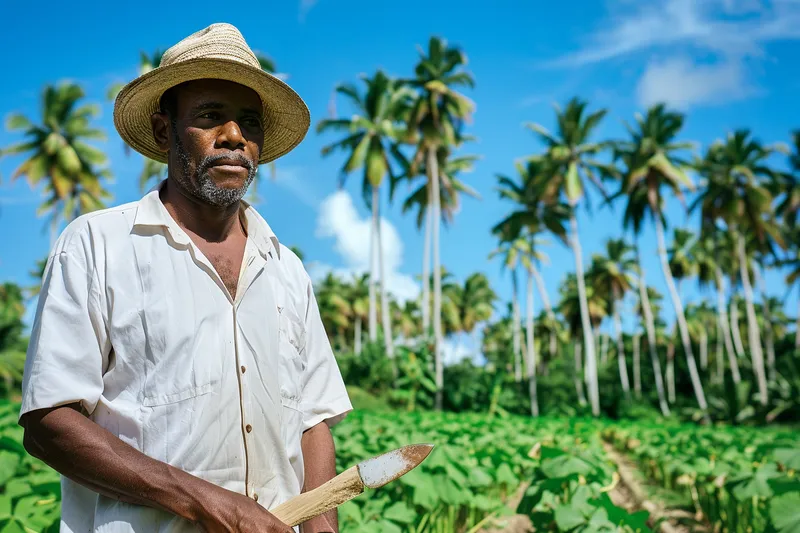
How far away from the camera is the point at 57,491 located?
319 centimetres

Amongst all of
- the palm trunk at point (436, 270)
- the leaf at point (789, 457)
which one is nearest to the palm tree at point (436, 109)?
the palm trunk at point (436, 270)

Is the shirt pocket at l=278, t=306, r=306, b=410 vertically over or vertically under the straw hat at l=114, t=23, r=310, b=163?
under

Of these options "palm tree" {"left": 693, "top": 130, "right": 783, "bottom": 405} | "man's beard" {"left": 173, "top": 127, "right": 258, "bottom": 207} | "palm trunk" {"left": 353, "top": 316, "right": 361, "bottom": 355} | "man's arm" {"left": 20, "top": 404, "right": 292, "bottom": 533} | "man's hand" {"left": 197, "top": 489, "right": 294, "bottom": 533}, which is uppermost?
"palm tree" {"left": 693, "top": 130, "right": 783, "bottom": 405}

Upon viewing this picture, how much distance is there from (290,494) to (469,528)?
392 centimetres

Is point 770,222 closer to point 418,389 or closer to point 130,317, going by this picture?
point 418,389

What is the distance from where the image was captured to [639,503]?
7.90 metres

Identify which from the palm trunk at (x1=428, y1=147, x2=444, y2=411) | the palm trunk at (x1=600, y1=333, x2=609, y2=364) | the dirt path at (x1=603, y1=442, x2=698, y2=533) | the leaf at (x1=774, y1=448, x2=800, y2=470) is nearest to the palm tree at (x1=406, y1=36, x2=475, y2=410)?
the palm trunk at (x1=428, y1=147, x2=444, y2=411)

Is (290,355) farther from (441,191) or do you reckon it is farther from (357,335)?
(357,335)

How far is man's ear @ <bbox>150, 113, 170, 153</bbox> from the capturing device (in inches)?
65.6

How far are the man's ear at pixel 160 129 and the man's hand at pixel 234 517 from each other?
0.84m

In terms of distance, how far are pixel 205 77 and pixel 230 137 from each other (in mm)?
149

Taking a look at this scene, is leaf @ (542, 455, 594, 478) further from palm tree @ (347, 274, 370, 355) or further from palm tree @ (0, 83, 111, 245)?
palm tree @ (347, 274, 370, 355)

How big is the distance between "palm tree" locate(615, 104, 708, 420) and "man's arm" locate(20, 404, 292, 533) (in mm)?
30033

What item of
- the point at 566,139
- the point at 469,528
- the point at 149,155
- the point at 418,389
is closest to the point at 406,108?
the point at 566,139
